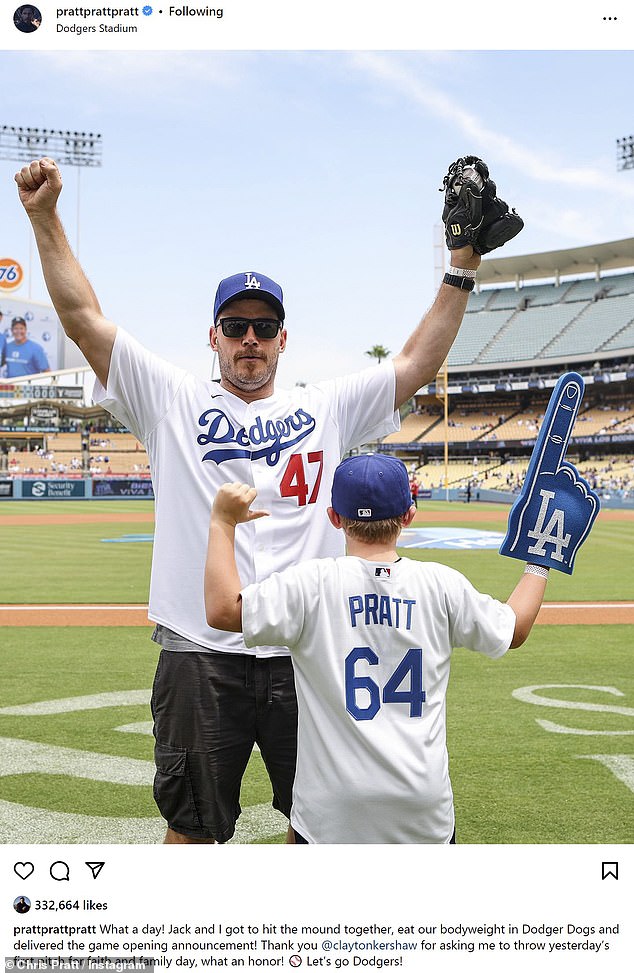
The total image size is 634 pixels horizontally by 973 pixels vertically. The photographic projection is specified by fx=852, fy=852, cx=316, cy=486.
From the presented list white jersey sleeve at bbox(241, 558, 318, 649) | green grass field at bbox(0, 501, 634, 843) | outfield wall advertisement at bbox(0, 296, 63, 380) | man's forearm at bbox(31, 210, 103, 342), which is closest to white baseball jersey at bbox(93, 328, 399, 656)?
man's forearm at bbox(31, 210, 103, 342)

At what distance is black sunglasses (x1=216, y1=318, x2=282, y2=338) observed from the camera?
9.56 feet

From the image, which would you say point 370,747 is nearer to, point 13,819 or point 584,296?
point 13,819

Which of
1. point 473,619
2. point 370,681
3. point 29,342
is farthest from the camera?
point 29,342

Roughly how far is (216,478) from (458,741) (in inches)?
126

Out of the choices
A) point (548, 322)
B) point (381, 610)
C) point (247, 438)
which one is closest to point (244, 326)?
point (247, 438)

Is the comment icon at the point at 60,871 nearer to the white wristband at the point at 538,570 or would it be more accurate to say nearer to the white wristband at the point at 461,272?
the white wristband at the point at 538,570

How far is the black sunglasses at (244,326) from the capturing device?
115 inches

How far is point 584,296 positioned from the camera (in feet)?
236

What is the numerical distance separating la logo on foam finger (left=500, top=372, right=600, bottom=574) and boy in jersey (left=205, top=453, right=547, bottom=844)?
273mm

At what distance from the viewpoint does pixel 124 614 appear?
34.1 ft

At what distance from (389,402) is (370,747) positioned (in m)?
1.38

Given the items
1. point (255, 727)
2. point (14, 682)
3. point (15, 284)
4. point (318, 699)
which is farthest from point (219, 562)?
point (15, 284)

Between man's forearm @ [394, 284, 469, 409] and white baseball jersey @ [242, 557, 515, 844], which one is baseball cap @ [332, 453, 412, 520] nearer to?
white baseball jersey @ [242, 557, 515, 844]

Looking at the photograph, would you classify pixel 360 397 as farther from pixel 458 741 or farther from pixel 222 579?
pixel 458 741
